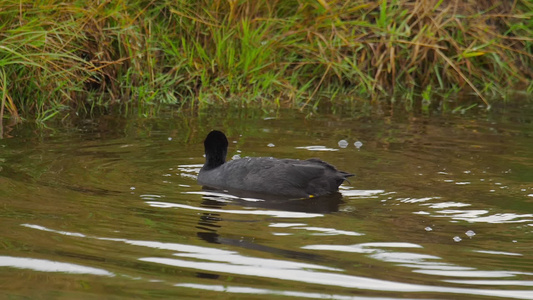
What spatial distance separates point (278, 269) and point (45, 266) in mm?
1174

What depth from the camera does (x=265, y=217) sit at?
585 cm

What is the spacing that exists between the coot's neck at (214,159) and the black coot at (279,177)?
0.23 meters

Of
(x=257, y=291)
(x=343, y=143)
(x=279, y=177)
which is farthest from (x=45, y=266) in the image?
(x=343, y=143)

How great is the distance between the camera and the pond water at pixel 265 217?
14.2 ft

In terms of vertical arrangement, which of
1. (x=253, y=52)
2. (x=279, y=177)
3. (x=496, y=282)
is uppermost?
Result: (x=253, y=52)

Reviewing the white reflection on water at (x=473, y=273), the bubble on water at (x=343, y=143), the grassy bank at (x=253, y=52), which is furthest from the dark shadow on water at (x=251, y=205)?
the grassy bank at (x=253, y=52)

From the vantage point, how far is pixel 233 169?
687cm

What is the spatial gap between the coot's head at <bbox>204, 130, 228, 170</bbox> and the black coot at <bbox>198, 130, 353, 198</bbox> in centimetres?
26

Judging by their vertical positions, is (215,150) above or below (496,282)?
above

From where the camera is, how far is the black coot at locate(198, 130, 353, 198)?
6.62m

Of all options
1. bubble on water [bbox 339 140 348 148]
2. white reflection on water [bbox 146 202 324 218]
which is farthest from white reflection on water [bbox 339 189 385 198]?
bubble on water [bbox 339 140 348 148]

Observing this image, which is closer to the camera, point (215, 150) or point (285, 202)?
point (285, 202)

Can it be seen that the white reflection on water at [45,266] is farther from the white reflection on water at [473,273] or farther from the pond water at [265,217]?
the white reflection on water at [473,273]

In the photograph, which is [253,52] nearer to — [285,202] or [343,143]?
[343,143]
